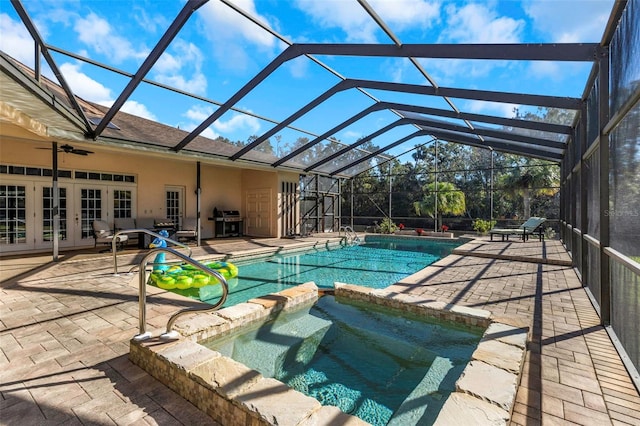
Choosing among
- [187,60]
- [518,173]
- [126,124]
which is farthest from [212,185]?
[518,173]

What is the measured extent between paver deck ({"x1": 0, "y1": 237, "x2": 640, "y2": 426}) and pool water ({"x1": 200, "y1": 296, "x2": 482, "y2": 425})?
623mm

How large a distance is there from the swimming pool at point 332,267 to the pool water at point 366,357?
134cm

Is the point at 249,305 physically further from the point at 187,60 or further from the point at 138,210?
the point at 138,210

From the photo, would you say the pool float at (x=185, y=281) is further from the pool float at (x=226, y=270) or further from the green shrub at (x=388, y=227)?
the green shrub at (x=388, y=227)

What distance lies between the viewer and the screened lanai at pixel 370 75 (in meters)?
2.90

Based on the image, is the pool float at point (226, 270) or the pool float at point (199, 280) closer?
the pool float at point (199, 280)

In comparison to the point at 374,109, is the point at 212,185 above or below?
below

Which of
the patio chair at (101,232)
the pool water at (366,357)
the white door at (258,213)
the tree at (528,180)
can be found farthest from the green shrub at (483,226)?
the patio chair at (101,232)

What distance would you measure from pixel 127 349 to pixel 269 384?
4.91 feet

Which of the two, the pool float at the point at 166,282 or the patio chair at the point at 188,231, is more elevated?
the patio chair at the point at 188,231

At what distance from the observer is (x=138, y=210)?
9.48 m

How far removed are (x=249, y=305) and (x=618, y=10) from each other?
4.76 meters

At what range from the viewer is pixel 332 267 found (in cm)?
738

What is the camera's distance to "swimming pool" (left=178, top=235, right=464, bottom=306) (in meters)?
5.44
